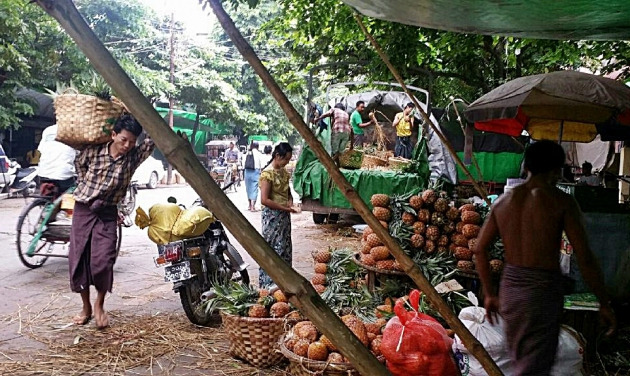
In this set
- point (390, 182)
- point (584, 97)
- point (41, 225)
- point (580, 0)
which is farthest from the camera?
point (390, 182)

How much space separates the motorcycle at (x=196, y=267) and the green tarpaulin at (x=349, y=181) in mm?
4916

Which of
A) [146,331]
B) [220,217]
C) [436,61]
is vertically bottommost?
[146,331]

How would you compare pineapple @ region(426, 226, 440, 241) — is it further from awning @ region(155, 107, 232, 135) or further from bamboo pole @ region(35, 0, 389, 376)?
awning @ region(155, 107, 232, 135)

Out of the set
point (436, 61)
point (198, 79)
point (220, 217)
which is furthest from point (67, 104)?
point (198, 79)

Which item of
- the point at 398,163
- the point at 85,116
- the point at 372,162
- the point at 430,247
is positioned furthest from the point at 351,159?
the point at 85,116

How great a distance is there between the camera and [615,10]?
11.7 ft

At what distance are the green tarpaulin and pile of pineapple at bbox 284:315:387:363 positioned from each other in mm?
6387

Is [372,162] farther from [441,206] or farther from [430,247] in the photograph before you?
[430,247]

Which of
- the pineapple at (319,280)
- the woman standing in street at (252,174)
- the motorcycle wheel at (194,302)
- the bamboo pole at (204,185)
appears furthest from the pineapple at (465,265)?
the woman standing in street at (252,174)

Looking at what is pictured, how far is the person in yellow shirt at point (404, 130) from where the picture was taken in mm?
12570

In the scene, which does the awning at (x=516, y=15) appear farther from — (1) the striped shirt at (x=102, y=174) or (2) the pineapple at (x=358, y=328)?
(1) the striped shirt at (x=102, y=174)

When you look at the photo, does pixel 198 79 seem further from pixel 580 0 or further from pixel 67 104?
pixel 580 0

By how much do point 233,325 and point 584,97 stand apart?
4461 millimetres

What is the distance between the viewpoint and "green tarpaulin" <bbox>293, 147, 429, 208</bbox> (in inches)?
422
